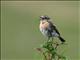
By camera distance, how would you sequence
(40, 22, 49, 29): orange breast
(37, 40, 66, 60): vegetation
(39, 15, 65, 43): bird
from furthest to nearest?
(40, 22, 49, 29): orange breast → (39, 15, 65, 43): bird → (37, 40, 66, 60): vegetation

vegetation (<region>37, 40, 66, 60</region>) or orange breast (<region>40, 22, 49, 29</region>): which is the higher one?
orange breast (<region>40, 22, 49, 29</region>)

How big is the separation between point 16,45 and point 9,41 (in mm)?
598

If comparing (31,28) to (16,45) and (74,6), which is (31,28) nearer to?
(16,45)

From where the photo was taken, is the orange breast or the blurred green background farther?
the blurred green background

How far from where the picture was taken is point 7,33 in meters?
17.0

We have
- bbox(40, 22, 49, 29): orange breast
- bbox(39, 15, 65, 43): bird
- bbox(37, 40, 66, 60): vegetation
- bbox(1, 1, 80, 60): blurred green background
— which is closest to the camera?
bbox(37, 40, 66, 60): vegetation

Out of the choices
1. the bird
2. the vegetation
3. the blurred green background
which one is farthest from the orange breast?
the blurred green background

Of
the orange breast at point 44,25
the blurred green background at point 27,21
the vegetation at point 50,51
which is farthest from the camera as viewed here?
the blurred green background at point 27,21

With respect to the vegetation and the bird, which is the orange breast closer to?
the bird

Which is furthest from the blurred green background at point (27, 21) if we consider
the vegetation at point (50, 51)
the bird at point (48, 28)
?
the vegetation at point (50, 51)

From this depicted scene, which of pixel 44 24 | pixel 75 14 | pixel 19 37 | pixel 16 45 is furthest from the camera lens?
pixel 75 14

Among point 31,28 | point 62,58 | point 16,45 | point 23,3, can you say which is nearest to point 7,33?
point 31,28

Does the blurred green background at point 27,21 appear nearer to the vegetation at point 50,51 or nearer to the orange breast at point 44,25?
the orange breast at point 44,25

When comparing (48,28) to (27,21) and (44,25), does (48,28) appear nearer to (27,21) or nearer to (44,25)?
(44,25)
